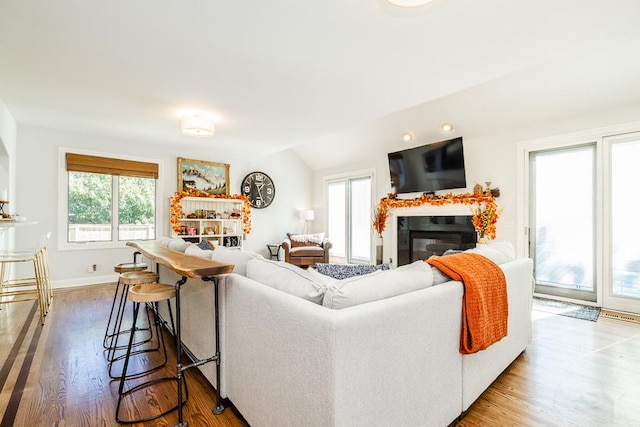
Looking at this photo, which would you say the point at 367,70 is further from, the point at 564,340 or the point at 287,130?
the point at 564,340

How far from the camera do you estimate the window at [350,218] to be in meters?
6.84

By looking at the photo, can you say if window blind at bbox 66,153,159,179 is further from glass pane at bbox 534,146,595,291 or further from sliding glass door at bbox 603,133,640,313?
sliding glass door at bbox 603,133,640,313

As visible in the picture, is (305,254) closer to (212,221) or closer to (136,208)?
(212,221)

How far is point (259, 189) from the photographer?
7.01 m

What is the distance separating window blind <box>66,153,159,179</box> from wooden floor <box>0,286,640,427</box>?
2650 mm

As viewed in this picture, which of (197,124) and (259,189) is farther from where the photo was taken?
(259,189)

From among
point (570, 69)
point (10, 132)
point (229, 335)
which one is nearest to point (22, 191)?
point (10, 132)

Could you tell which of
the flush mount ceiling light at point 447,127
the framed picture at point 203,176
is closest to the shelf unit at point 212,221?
the framed picture at point 203,176

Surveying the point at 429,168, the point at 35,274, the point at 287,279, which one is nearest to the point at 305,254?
the point at 429,168

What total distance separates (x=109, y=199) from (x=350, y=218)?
467 cm

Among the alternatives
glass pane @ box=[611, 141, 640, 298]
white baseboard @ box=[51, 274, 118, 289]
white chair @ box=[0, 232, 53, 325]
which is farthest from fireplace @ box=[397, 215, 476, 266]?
white chair @ box=[0, 232, 53, 325]

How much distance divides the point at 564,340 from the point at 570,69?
2853mm

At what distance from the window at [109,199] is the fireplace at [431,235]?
461 centimetres

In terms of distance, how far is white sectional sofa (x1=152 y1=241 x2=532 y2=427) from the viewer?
3.59 ft
